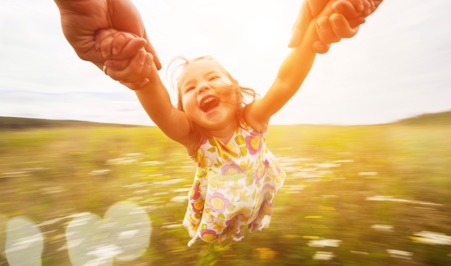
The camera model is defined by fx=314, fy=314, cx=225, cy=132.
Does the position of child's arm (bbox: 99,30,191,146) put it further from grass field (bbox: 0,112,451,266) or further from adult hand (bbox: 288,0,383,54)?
grass field (bbox: 0,112,451,266)

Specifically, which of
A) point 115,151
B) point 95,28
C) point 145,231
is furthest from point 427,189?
point 115,151

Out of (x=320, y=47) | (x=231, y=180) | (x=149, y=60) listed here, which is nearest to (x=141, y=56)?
(x=149, y=60)

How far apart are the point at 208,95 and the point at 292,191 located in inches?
45.5

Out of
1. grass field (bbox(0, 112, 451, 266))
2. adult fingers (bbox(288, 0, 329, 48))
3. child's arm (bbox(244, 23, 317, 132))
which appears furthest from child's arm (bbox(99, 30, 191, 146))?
grass field (bbox(0, 112, 451, 266))

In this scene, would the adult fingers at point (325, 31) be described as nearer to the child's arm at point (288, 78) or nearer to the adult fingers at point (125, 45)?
the child's arm at point (288, 78)

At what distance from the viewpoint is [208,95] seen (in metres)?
1.15

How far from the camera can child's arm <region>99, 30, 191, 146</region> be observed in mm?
764

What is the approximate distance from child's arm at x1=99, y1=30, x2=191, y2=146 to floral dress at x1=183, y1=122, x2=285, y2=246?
0.48 ft

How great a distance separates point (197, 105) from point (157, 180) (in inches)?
62.5

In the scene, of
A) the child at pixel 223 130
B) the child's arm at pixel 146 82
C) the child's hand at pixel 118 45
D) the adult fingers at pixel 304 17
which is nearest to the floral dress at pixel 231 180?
the child at pixel 223 130

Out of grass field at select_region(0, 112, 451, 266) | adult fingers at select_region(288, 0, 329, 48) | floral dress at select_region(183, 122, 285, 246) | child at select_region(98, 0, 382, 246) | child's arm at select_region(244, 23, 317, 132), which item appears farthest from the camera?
grass field at select_region(0, 112, 451, 266)

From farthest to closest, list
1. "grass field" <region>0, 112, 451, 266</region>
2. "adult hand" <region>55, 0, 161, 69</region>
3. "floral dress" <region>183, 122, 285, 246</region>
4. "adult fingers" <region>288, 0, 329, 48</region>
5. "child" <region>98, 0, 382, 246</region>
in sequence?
"grass field" <region>0, 112, 451, 266</region>
"floral dress" <region>183, 122, 285, 246</region>
"child" <region>98, 0, 382, 246</region>
"adult fingers" <region>288, 0, 329, 48</region>
"adult hand" <region>55, 0, 161, 69</region>

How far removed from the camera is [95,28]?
773 mm

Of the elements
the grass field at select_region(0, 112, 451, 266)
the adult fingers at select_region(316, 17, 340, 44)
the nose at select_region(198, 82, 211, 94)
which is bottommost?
the grass field at select_region(0, 112, 451, 266)
